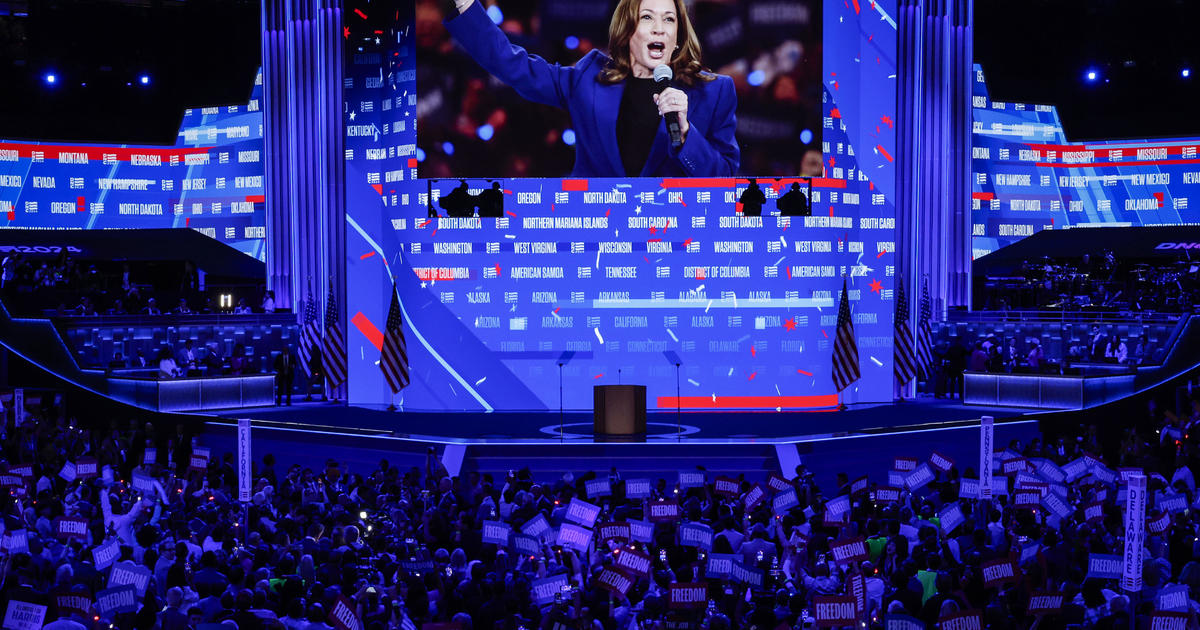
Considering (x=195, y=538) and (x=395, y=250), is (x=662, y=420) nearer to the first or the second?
(x=395, y=250)

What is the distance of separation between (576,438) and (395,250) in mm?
7445

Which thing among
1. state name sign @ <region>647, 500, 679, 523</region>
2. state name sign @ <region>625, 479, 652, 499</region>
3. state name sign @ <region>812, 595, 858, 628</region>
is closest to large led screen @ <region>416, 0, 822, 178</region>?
state name sign @ <region>625, 479, 652, 499</region>

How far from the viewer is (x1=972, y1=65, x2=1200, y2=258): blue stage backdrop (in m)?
39.0

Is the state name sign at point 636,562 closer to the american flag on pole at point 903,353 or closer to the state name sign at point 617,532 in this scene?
the state name sign at point 617,532

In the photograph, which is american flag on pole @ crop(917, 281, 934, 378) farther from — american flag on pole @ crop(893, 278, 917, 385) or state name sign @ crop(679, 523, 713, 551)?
state name sign @ crop(679, 523, 713, 551)

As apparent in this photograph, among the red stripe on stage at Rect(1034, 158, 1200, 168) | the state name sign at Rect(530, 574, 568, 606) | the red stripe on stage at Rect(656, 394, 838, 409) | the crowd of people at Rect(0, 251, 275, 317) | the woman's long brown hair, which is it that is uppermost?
the woman's long brown hair

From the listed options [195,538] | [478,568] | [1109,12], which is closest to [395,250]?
[195,538]

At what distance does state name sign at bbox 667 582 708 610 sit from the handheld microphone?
17.3 m

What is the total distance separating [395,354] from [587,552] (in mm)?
13356

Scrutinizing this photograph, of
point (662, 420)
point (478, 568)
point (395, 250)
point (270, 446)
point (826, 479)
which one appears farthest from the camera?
point (395, 250)

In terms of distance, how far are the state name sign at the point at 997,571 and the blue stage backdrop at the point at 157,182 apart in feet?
98.7

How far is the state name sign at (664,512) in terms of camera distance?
1363 centimetres

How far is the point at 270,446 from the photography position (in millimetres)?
24016

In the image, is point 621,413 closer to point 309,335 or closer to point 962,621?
point 309,335
